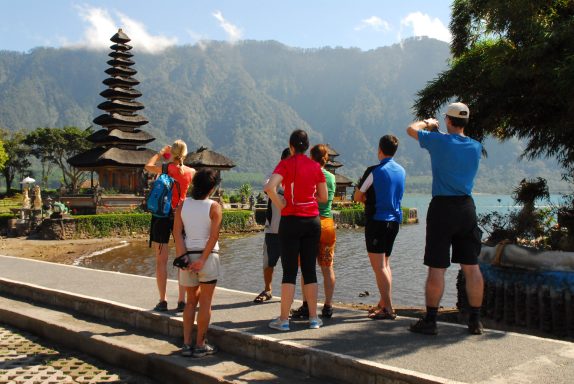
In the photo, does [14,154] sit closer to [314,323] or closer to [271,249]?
[271,249]

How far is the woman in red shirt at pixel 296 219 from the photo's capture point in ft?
18.4

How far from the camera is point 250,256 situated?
2572 centimetres

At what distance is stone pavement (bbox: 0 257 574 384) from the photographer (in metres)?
4.26

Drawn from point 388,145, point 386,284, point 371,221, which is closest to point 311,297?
point 386,284

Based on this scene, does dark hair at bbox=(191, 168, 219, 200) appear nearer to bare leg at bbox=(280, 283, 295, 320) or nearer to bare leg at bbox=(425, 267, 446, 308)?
bare leg at bbox=(280, 283, 295, 320)

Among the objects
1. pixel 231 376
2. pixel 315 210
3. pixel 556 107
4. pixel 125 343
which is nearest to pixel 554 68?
pixel 556 107

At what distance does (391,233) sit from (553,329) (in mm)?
2409

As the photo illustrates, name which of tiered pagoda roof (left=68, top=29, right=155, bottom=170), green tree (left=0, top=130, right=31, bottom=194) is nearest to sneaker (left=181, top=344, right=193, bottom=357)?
tiered pagoda roof (left=68, top=29, right=155, bottom=170)

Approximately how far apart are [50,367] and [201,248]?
2034 millimetres

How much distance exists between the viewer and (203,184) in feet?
17.3

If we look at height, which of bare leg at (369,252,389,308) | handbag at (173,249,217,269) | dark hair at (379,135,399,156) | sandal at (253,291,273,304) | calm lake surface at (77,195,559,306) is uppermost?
dark hair at (379,135,399,156)

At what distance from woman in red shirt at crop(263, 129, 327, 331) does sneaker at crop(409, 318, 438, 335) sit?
1.01m

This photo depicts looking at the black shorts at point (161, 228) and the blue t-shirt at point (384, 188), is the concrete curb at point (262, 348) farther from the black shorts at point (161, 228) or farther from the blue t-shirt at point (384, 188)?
the blue t-shirt at point (384, 188)

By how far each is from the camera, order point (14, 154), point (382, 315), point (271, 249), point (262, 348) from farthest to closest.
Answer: point (14, 154), point (271, 249), point (382, 315), point (262, 348)
